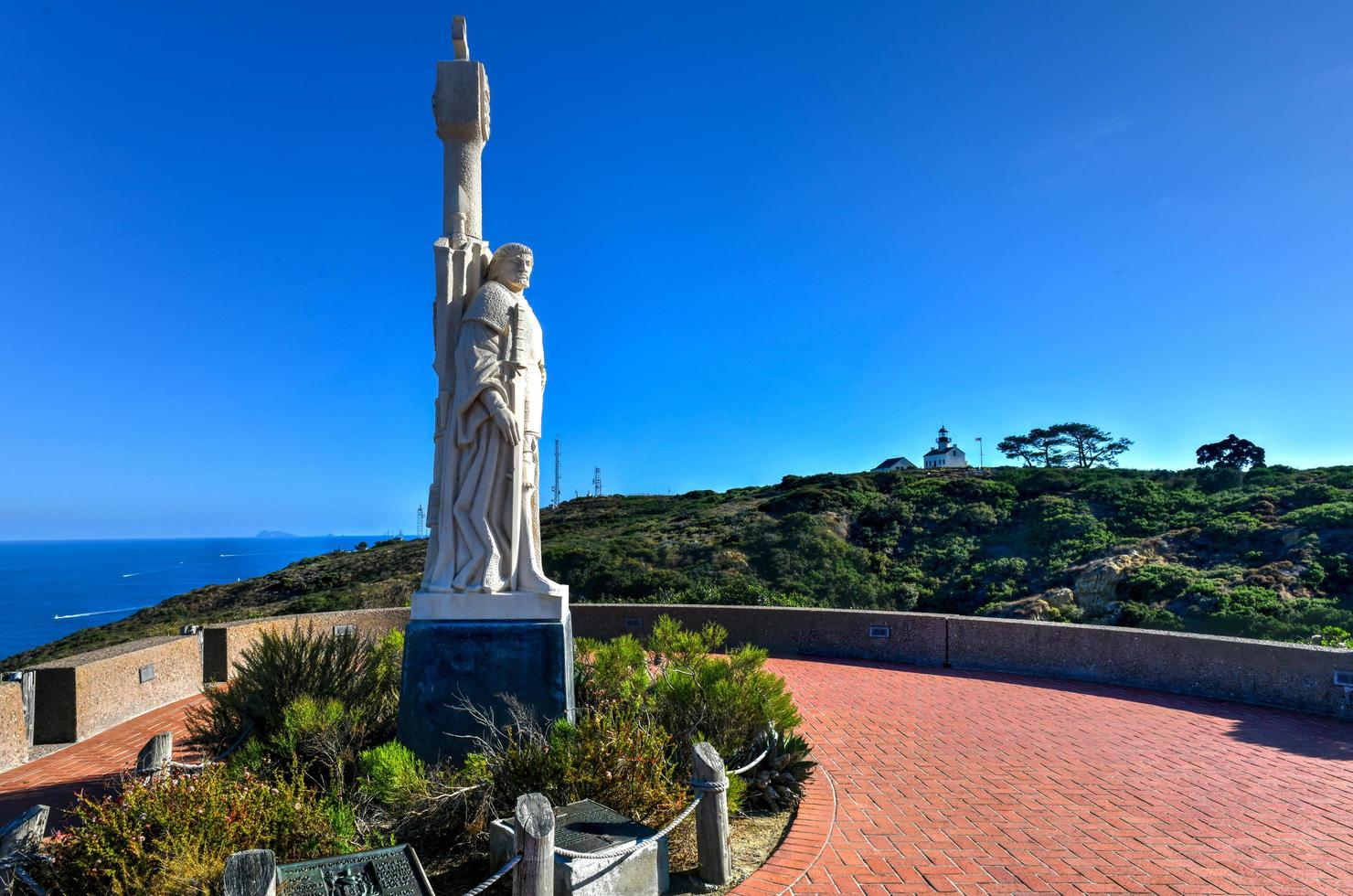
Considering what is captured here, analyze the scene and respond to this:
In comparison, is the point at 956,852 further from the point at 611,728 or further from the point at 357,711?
the point at 357,711

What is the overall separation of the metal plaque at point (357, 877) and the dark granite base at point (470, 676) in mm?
1879

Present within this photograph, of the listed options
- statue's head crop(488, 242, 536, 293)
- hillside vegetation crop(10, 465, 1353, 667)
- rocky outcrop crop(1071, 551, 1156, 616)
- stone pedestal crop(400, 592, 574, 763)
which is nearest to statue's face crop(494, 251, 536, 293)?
statue's head crop(488, 242, 536, 293)

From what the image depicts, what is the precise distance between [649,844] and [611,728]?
0.82 metres

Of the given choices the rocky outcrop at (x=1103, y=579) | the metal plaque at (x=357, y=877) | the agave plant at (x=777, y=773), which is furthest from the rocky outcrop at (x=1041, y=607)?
the metal plaque at (x=357, y=877)

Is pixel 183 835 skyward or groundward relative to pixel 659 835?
skyward

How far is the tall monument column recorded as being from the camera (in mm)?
4961

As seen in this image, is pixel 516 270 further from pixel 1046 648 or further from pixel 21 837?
pixel 1046 648

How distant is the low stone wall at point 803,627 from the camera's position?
9930 millimetres

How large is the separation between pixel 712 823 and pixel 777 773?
120 centimetres

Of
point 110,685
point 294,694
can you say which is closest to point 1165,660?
point 294,694

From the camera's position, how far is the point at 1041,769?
5.56 metres

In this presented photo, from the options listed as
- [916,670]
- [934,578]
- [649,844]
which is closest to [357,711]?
[649,844]

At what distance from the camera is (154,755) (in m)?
4.07

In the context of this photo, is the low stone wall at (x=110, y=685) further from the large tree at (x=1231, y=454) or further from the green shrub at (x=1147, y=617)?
the large tree at (x=1231, y=454)
